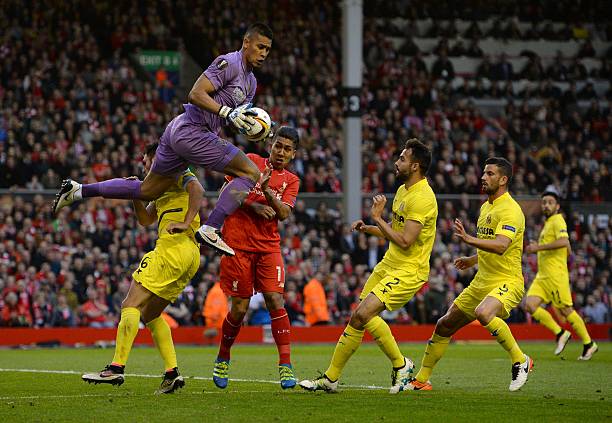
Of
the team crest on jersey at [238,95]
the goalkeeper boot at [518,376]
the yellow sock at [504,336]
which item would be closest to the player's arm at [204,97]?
the team crest on jersey at [238,95]

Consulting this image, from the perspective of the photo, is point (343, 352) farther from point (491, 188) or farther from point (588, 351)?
point (588, 351)

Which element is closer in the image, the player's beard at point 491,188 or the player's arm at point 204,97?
the player's arm at point 204,97

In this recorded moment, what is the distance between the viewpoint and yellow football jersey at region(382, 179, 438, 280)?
471 inches

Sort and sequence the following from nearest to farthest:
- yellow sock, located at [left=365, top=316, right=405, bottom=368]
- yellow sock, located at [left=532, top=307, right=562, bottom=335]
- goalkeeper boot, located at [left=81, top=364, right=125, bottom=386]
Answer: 1. goalkeeper boot, located at [left=81, top=364, right=125, bottom=386]
2. yellow sock, located at [left=365, top=316, right=405, bottom=368]
3. yellow sock, located at [left=532, top=307, right=562, bottom=335]

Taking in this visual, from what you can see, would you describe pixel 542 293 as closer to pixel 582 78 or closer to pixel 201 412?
pixel 201 412

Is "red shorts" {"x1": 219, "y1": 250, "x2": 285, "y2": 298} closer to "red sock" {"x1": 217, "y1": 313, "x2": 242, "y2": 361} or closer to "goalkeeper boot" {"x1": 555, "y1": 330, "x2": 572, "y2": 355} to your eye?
"red sock" {"x1": 217, "y1": 313, "x2": 242, "y2": 361}

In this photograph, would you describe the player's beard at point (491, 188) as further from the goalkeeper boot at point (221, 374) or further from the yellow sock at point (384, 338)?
the goalkeeper boot at point (221, 374)

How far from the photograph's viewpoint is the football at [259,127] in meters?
10.9

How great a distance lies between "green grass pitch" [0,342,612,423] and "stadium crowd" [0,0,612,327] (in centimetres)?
745

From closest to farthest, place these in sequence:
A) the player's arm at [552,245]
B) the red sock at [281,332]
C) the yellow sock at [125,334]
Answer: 1. the yellow sock at [125,334]
2. the red sock at [281,332]
3. the player's arm at [552,245]

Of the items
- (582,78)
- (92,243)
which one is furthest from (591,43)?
(92,243)

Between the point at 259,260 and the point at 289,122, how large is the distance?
19.5 m

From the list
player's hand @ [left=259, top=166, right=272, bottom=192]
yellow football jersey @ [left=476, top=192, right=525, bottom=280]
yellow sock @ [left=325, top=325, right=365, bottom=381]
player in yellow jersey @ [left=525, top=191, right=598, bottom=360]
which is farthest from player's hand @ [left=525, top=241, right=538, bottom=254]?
player's hand @ [left=259, top=166, right=272, bottom=192]

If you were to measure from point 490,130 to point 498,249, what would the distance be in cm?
2402
